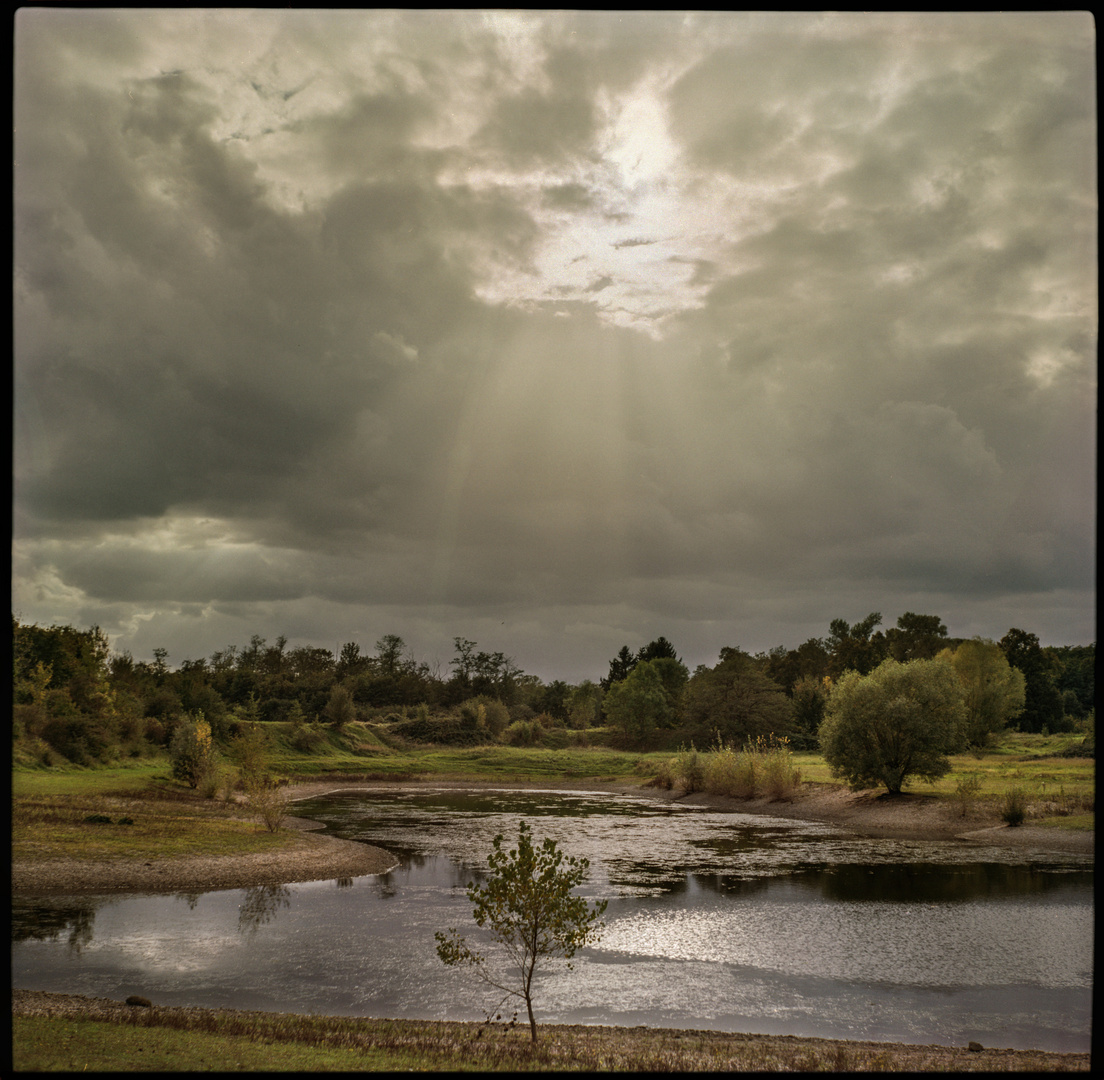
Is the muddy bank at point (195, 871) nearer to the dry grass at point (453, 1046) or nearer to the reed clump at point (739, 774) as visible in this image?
the dry grass at point (453, 1046)

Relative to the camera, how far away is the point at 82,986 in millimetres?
17281

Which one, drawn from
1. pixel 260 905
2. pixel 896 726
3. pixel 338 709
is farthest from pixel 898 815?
Answer: pixel 338 709

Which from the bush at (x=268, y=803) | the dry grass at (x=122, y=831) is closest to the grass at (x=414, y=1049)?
the dry grass at (x=122, y=831)

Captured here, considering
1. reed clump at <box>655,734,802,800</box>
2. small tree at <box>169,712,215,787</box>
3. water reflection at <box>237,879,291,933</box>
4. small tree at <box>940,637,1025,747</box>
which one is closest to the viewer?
water reflection at <box>237,879,291,933</box>

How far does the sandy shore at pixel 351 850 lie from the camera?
28062 mm

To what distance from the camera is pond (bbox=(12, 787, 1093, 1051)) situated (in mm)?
16578

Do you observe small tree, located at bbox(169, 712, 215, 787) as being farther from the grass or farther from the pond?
the grass

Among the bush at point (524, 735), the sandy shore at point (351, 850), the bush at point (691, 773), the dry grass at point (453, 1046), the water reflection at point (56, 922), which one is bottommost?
the bush at point (524, 735)

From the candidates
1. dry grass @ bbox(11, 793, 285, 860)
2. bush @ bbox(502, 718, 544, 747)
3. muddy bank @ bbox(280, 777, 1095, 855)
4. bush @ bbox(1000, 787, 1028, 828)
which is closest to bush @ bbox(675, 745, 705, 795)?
muddy bank @ bbox(280, 777, 1095, 855)

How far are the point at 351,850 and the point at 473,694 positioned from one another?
4355 inches

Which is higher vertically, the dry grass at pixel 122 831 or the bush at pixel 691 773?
the dry grass at pixel 122 831

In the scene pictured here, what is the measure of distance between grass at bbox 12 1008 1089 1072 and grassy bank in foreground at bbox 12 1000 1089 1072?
2 cm

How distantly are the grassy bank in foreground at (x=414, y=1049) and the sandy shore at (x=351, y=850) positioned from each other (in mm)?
15470

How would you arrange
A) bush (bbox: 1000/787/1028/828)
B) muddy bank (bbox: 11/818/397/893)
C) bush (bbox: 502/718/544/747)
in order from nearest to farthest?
muddy bank (bbox: 11/818/397/893)
bush (bbox: 1000/787/1028/828)
bush (bbox: 502/718/544/747)
